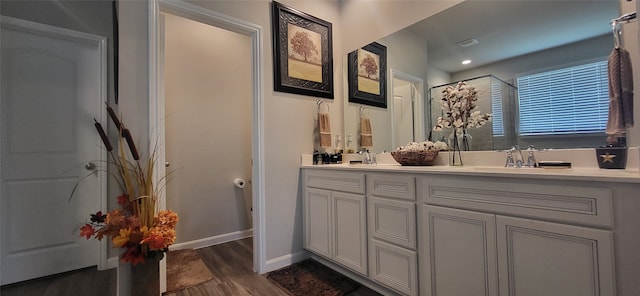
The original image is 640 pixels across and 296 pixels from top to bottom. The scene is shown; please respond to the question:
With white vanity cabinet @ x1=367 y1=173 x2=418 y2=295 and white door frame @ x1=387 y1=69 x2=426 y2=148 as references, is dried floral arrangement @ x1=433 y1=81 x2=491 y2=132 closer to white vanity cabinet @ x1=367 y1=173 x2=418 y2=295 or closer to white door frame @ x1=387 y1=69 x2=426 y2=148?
white door frame @ x1=387 y1=69 x2=426 y2=148

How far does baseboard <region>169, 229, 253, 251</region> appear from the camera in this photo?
2729mm

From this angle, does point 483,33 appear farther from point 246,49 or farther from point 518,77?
point 246,49

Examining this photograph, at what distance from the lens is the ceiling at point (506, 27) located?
1.34 meters

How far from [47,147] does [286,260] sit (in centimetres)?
183

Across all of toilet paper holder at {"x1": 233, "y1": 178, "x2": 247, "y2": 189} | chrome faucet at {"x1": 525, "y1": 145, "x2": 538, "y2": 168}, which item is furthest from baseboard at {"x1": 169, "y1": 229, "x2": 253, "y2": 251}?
chrome faucet at {"x1": 525, "y1": 145, "x2": 538, "y2": 168}

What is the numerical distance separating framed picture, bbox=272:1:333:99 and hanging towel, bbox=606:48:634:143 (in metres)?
1.96

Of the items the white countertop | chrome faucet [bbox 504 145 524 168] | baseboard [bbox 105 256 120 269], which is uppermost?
chrome faucet [bbox 504 145 524 168]

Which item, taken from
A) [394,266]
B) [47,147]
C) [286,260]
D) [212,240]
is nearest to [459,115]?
[394,266]

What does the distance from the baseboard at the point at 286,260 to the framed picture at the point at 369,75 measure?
5.24ft

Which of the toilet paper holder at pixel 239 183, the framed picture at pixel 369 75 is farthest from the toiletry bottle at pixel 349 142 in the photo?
the toilet paper holder at pixel 239 183

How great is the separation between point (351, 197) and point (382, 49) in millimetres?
1435

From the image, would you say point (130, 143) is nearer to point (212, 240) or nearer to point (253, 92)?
point (253, 92)

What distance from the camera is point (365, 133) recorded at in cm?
256

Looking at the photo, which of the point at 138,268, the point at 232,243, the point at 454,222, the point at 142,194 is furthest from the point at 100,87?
the point at 454,222
